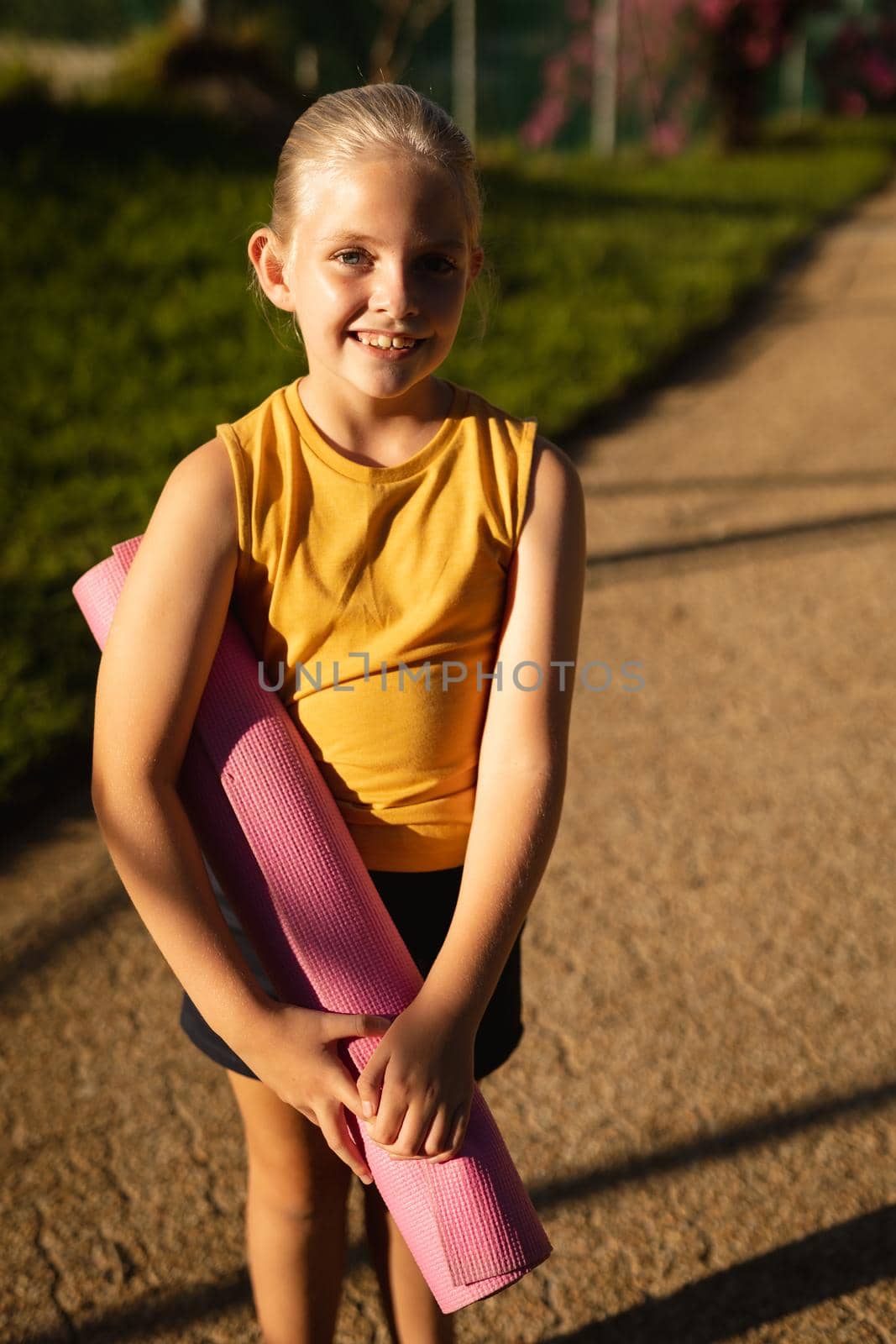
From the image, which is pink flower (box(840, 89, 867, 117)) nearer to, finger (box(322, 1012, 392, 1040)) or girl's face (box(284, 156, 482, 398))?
girl's face (box(284, 156, 482, 398))

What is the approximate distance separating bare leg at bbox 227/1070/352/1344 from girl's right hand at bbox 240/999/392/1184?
0.77ft

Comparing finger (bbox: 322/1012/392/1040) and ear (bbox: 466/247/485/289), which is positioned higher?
ear (bbox: 466/247/485/289)

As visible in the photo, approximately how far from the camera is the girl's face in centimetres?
125

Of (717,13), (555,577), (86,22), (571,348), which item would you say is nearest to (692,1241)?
(555,577)

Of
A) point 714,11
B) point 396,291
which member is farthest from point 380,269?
point 714,11

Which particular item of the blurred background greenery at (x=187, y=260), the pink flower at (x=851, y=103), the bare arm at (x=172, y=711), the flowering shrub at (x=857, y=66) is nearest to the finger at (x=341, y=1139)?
the bare arm at (x=172, y=711)

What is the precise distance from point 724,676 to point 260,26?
7.88 metres

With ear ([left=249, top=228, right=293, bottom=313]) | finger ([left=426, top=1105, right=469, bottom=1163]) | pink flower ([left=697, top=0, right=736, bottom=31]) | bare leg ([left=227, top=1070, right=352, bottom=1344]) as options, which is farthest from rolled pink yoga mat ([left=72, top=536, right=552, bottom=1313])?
pink flower ([left=697, top=0, right=736, bottom=31])

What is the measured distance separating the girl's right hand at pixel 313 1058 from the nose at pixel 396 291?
686mm

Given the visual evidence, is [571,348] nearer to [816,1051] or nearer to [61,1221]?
[816,1051]

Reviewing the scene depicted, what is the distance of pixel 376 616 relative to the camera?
52.5 inches

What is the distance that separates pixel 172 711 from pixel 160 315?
5.36 m

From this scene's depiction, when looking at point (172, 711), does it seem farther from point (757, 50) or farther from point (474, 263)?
point (757, 50)

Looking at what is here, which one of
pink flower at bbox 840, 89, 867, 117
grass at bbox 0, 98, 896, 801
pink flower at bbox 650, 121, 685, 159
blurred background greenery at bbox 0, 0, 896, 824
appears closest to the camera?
grass at bbox 0, 98, 896, 801
